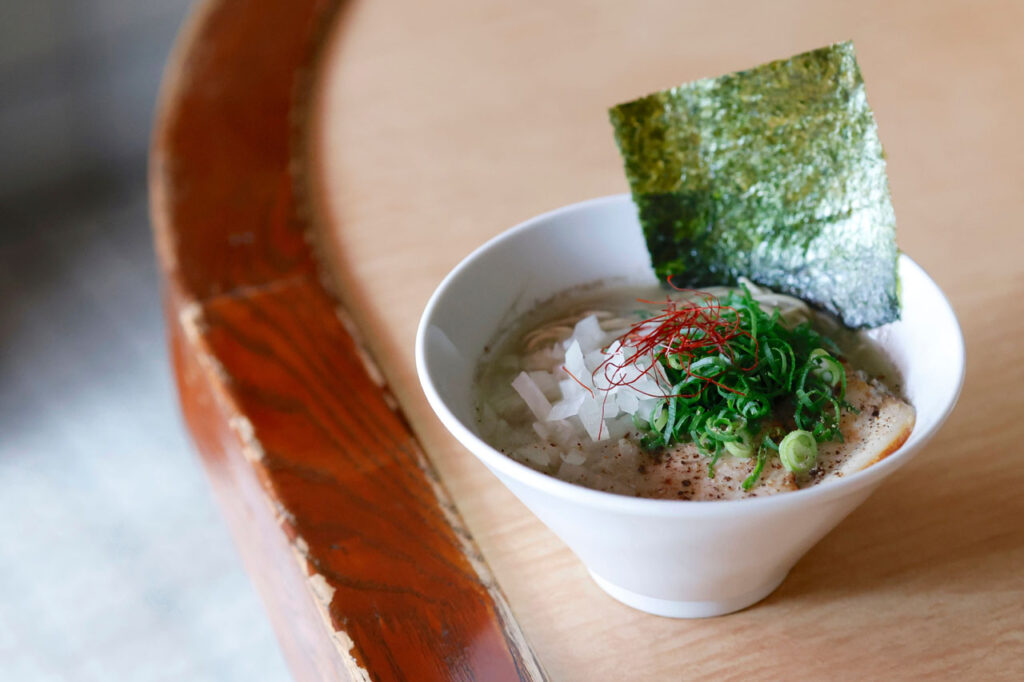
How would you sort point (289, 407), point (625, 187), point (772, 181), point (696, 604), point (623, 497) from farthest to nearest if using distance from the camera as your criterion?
point (625, 187)
point (289, 407)
point (772, 181)
point (696, 604)
point (623, 497)

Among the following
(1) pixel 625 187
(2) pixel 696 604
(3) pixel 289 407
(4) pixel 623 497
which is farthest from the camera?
(1) pixel 625 187

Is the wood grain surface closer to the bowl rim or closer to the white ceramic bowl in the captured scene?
the white ceramic bowl

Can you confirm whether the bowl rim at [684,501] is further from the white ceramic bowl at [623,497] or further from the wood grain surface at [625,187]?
the wood grain surface at [625,187]

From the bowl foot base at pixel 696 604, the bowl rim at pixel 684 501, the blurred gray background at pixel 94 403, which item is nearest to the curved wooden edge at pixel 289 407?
the bowl foot base at pixel 696 604

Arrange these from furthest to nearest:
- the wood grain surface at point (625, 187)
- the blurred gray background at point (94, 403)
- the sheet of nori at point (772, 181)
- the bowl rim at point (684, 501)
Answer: the blurred gray background at point (94, 403) → the sheet of nori at point (772, 181) → the wood grain surface at point (625, 187) → the bowl rim at point (684, 501)

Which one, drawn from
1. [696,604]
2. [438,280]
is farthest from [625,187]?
[696,604]

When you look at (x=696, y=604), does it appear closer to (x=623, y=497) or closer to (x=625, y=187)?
(x=623, y=497)

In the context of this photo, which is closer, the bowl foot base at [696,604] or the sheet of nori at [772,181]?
the bowl foot base at [696,604]
